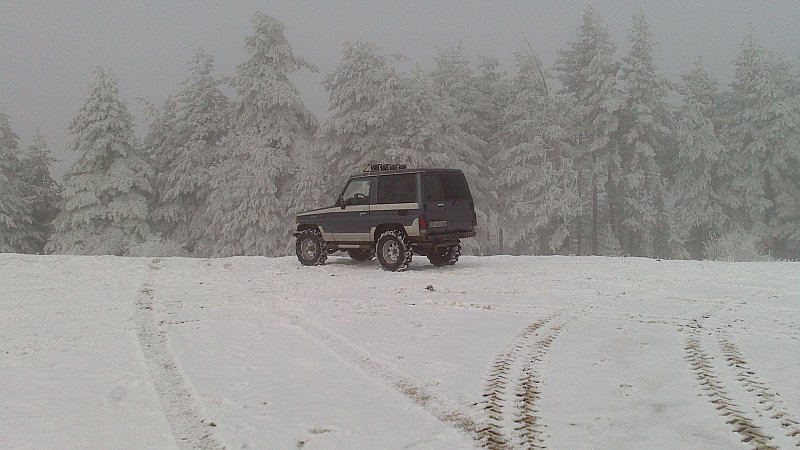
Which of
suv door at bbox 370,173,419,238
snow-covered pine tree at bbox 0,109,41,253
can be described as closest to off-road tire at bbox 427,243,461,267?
suv door at bbox 370,173,419,238

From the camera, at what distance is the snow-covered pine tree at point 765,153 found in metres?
33.6

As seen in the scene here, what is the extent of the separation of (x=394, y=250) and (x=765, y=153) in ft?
102

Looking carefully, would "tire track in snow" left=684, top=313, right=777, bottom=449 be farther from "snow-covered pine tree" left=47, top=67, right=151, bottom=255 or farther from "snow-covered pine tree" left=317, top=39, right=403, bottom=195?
"snow-covered pine tree" left=47, top=67, right=151, bottom=255

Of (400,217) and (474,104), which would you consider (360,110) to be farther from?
(400,217)

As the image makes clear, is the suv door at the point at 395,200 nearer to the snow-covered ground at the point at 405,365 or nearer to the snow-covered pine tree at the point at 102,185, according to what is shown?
the snow-covered ground at the point at 405,365

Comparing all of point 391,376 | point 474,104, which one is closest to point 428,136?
point 474,104

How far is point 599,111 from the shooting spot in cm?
3372

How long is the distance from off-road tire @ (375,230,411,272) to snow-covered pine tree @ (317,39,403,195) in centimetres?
1415

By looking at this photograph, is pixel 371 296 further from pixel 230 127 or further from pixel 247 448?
pixel 230 127

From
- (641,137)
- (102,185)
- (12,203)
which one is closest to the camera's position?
(102,185)

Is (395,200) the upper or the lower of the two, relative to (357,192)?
lower

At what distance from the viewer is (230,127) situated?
104 feet

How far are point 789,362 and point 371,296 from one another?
6283 mm

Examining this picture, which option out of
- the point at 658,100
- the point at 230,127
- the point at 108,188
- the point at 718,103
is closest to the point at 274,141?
the point at 230,127
